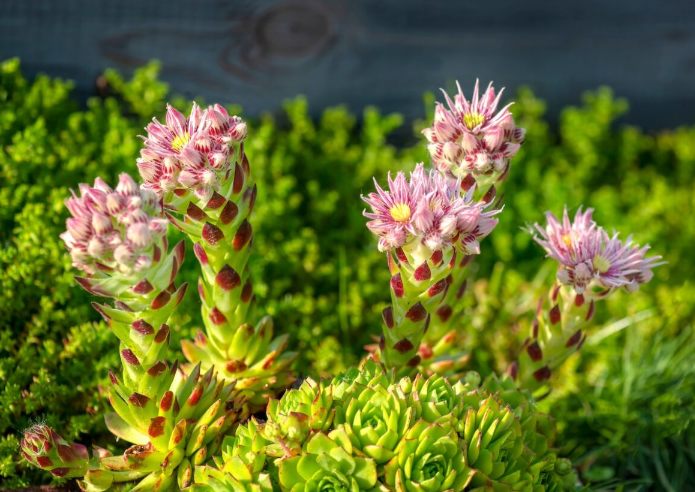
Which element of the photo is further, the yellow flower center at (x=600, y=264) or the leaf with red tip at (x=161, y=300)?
the yellow flower center at (x=600, y=264)

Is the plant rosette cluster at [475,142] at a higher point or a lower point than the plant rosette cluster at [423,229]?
higher

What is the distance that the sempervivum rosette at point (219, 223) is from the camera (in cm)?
160

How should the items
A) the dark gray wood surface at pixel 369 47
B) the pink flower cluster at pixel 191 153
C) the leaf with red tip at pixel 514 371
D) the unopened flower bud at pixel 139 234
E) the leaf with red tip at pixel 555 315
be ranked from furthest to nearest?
the dark gray wood surface at pixel 369 47, the leaf with red tip at pixel 514 371, the leaf with red tip at pixel 555 315, the pink flower cluster at pixel 191 153, the unopened flower bud at pixel 139 234

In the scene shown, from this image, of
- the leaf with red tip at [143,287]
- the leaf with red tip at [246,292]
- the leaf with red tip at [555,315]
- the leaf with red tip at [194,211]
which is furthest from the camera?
the leaf with red tip at [555,315]

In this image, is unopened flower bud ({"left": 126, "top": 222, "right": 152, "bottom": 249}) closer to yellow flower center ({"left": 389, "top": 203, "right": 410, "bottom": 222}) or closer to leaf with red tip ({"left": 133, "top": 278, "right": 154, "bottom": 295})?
leaf with red tip ({"left": 133, "top": 278, "right": 154, "bottom": 295})

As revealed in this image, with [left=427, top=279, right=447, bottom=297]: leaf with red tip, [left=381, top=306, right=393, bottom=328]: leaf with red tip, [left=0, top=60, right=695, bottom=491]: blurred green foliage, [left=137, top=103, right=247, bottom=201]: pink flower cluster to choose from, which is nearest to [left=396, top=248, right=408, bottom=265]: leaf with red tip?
[left=427, top=279, right=447, bottom=297]: leaf with red tip

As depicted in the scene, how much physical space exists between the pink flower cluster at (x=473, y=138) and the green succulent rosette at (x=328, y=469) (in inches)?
30.4

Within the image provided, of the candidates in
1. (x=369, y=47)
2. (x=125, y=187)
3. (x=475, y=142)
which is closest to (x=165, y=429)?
(x=125, y=187)

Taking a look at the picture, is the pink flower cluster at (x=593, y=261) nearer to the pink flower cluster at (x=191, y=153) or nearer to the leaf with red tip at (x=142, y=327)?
the pink flower cluster at (x=191, y=153)

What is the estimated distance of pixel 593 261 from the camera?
1926 mm

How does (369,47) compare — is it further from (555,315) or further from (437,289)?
(437,289)

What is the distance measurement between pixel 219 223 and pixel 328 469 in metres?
0.65

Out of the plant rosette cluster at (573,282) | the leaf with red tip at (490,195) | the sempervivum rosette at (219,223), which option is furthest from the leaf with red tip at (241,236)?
the plant rosette cluster at (573,282)

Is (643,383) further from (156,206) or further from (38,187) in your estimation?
(38,187)
